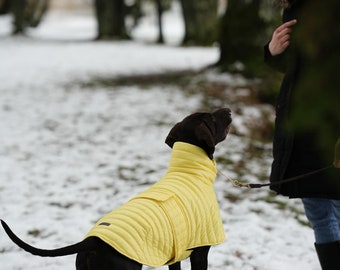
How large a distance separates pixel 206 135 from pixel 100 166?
3280mm

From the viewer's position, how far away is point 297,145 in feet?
7.95

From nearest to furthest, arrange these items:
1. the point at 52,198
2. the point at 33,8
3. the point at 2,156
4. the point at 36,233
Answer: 1. the point at 36,233
2. the point at 52,198
3. the point at 2,156
4. the point at 33,8

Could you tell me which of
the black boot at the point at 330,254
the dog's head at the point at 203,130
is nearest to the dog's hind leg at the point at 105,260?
the dog's head at the point at 203,130

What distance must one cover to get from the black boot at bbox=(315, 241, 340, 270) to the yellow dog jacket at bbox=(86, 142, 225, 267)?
1.86ft

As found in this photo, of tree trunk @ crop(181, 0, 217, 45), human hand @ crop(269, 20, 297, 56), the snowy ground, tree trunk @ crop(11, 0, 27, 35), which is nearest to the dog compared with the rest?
human hand @ crop(269, 20, 297, 56)

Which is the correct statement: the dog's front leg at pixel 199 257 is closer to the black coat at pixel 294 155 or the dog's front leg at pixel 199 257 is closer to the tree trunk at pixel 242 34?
the black coat at pixel 294 155

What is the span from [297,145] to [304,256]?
1.52 m

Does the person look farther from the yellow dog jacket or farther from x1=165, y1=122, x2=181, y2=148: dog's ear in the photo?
x1=165, y1=122, x2=181, y2=148: dog's ear

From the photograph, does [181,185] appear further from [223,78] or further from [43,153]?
[223,78]

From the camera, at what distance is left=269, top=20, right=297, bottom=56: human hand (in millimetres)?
2344

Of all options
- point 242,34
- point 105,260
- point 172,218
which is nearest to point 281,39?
point 172,218

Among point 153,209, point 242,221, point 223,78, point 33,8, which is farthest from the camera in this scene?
point 33,8

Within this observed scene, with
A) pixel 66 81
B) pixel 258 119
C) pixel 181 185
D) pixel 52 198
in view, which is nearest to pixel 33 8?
pixel 66 81

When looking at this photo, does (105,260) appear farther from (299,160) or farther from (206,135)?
(299,160)
